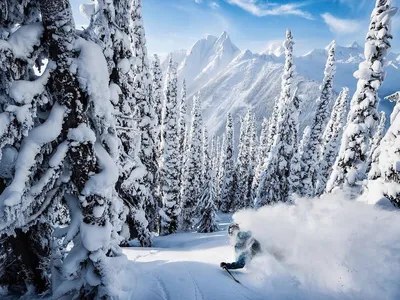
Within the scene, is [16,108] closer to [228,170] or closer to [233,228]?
[233,228]

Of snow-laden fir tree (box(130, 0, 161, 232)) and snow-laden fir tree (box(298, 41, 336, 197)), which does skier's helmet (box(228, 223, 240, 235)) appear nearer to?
snow-laden fir tree (box(130, 0, 161, 232))

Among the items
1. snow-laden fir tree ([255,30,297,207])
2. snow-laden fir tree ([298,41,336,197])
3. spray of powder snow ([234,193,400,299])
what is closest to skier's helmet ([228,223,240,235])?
spray of powder snow ([234,193,400,299])

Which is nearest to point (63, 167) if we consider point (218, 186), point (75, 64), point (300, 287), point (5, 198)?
point (5, 198)

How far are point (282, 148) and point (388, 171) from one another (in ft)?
44.9

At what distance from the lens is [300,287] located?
6629mm

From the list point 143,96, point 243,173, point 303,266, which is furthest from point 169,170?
point 243,173

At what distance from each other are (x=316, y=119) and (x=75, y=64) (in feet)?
94.6

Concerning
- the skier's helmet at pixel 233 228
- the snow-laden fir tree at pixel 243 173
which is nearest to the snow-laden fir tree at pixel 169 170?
the skier's helmet at pixel 233 228

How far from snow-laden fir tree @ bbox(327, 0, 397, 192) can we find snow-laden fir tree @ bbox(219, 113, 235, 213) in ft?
98.7

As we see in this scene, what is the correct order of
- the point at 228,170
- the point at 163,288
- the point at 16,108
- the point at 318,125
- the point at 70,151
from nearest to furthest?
the point at 16,108 → the point at 70,151 → the point at 163,288 → the point at 318,125 → the point at 228,170

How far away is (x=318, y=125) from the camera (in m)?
28.9

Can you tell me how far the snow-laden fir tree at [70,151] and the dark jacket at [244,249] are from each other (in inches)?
147

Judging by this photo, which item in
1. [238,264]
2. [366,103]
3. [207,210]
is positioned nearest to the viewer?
[238,264]

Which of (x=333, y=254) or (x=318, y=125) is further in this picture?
(x=318, y=125)
